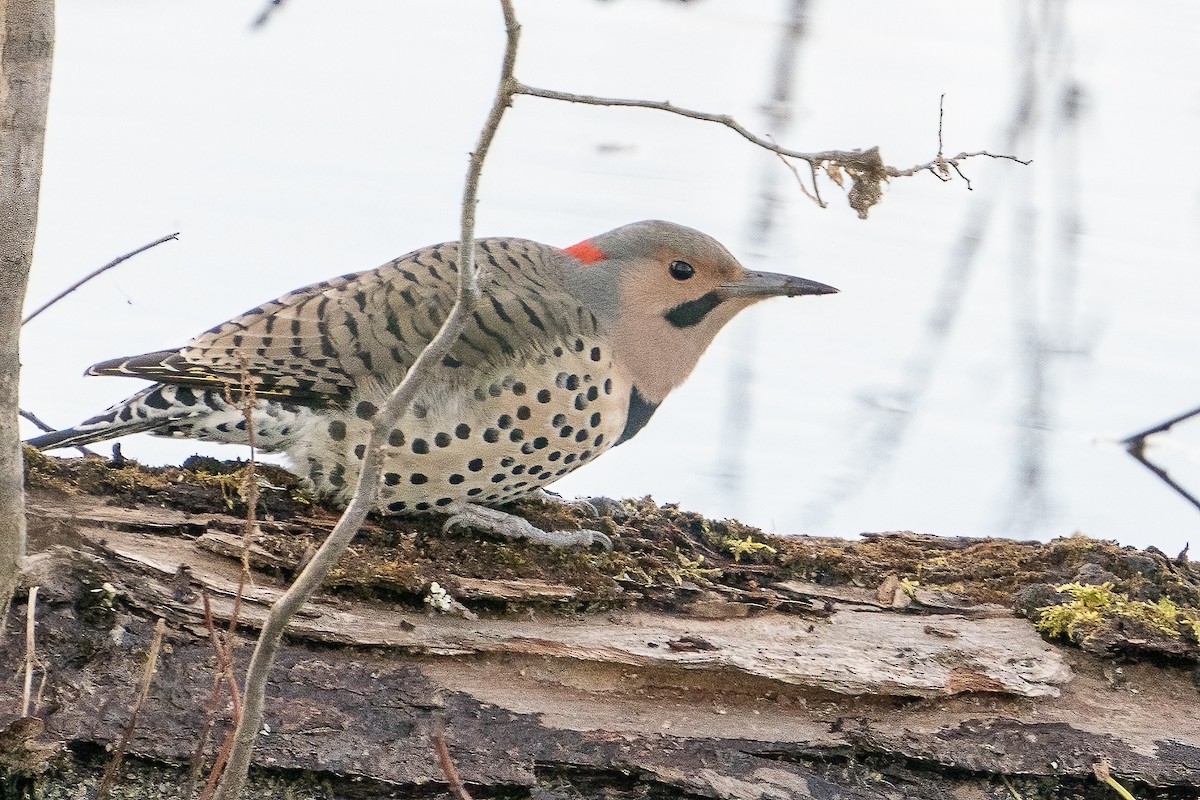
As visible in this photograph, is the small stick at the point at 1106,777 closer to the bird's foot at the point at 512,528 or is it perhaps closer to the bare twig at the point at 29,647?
the bird's foot at the point at 512,528

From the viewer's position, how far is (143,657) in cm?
271

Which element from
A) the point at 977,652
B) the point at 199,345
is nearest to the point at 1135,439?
the point at 977,652

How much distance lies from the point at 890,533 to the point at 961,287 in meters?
1.08

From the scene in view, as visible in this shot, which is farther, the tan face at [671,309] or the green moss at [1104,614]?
the tan face at [671,309]

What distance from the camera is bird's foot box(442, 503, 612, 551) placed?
3441 mm

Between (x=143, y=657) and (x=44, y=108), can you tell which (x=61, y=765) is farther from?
(x=44, y=108)

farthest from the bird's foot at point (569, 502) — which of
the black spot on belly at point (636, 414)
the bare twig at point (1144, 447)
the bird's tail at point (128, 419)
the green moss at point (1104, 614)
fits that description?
the bare twig at point (1144, 447)

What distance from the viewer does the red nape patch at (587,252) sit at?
399cm

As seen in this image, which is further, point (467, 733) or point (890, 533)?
point (890, 533)

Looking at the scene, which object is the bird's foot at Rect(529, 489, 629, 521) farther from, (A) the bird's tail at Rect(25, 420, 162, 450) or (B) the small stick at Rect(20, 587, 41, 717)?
(B) the small stick at Rect(20, 587, 41, 717)

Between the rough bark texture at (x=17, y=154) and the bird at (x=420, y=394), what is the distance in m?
1.01

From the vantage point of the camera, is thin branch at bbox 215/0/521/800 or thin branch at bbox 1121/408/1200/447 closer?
thin branch at bbox 215/0/521/800

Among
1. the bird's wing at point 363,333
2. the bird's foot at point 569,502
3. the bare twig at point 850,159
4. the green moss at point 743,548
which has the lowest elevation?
Result: the green moss at point 743,548

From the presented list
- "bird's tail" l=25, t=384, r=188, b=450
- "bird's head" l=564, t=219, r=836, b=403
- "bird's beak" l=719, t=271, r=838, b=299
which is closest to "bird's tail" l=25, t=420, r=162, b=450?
"bird's tail" l=25, t=384, r=188, b=450
